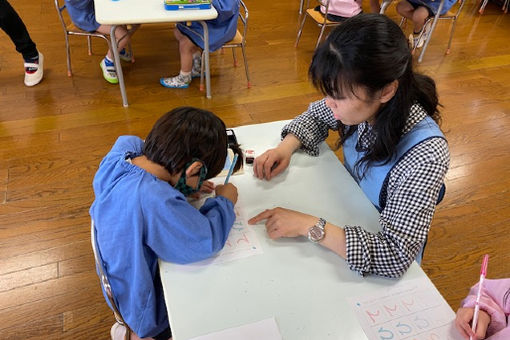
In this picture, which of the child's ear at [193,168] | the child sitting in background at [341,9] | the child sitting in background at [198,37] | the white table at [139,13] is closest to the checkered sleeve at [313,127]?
the child's ear at [193,168]

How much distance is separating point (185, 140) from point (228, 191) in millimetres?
211

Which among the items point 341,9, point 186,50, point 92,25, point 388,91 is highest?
point 388,91

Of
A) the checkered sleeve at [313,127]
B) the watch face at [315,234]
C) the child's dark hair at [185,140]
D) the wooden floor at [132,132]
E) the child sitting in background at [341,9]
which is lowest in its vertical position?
the wooden floor at [132,132]

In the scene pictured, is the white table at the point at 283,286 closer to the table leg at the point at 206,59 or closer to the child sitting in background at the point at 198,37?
the table leg at the point at 206,59

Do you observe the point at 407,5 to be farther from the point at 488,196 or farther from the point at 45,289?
the point at 45,289

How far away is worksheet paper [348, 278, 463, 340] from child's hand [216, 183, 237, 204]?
0.40m

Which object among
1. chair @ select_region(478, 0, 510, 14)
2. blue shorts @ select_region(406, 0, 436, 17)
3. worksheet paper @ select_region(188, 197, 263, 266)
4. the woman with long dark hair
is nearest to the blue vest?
the woman with long dark hair

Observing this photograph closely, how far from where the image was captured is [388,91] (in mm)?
920

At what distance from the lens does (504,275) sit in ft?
5.98

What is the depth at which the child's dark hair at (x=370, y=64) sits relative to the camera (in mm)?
846

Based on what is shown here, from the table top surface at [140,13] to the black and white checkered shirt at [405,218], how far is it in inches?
65.8

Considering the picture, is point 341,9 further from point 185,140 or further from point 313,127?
point 185,140

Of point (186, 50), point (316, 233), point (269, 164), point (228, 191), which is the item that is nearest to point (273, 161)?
point (269, 164)

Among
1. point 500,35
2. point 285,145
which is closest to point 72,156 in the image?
point 285,145
